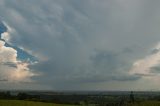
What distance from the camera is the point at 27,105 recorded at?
7138cm

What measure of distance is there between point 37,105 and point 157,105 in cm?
3296

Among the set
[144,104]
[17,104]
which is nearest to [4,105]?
[17,104]

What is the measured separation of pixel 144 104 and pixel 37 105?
103ft

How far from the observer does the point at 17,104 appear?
7100cm

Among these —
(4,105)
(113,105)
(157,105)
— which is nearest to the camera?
(4,105)

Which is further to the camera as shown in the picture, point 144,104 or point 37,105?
point 144,104

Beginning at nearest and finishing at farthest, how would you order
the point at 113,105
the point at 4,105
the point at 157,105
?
the point at 4,105 → the point at 157,105 → the point at 113,105

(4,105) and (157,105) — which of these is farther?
(157,105)

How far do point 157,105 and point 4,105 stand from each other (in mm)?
40817

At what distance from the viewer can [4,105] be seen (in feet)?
222

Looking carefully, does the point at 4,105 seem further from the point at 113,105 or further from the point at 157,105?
the point at 113,105

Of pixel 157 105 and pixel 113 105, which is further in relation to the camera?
pixel 113 105

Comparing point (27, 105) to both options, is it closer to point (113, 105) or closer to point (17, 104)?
point (17, 104)

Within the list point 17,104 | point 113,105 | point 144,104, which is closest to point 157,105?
point 144,104
